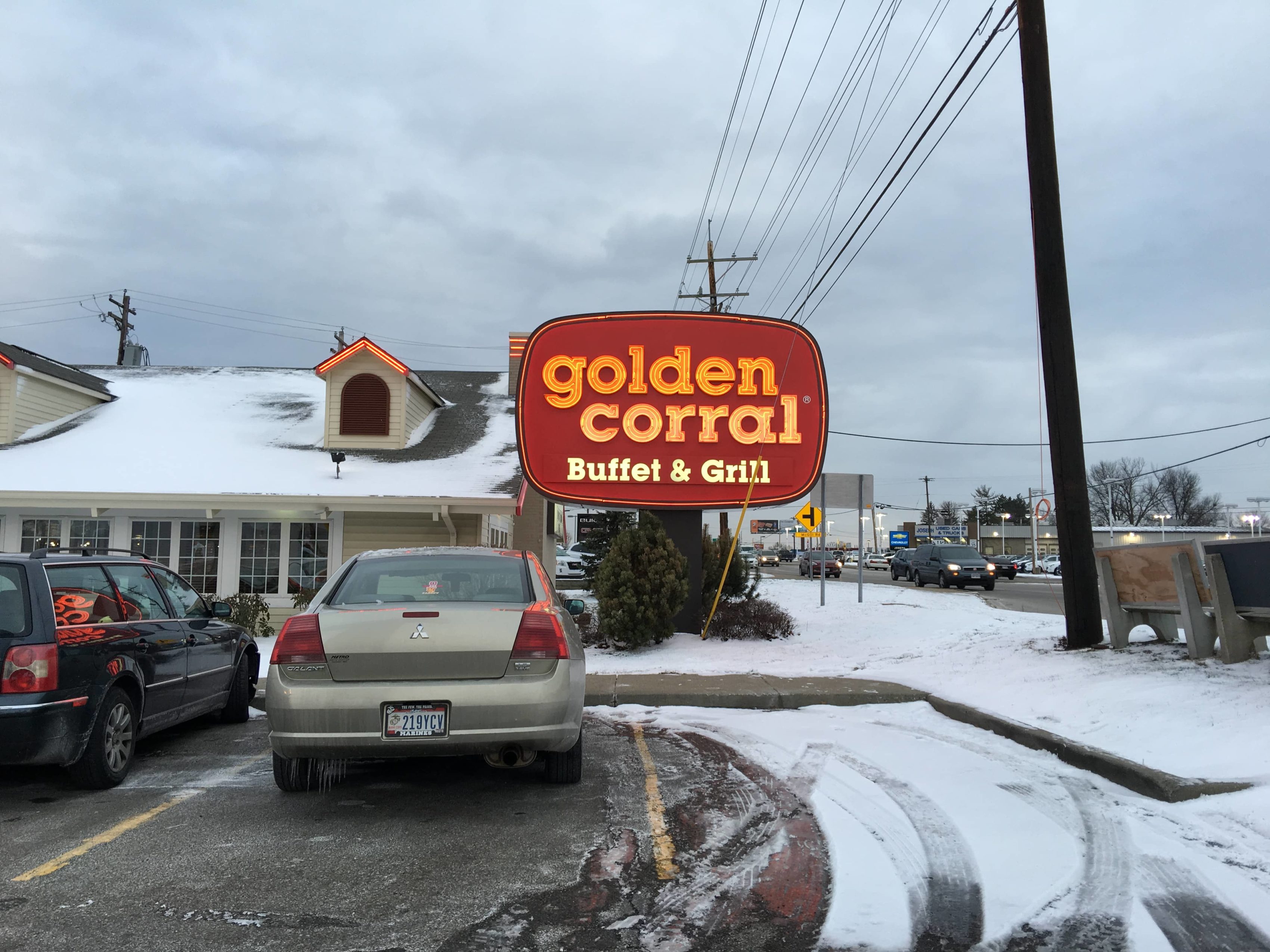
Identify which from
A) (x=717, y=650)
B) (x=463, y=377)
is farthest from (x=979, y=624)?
(x=463, y=377)

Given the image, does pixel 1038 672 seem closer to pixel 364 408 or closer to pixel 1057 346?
pixel 1057 346

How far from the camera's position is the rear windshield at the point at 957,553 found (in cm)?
3547

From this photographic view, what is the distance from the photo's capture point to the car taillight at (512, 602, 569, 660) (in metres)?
5.10

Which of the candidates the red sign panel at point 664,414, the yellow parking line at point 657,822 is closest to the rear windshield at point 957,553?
the red sign panel at point 664,414

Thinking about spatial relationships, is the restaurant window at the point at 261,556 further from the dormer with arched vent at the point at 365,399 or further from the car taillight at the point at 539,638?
the car taillight at the point at 539,638

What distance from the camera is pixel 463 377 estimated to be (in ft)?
81.9

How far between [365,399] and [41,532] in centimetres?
646

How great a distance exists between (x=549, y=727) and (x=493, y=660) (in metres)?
0.49

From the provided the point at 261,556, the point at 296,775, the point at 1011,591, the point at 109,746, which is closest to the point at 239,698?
the point at 109,746

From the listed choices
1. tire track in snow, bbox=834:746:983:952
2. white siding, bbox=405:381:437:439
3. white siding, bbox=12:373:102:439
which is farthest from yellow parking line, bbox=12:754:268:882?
white siding, bbox=12:373:102:439

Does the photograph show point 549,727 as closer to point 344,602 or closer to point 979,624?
point 344,602

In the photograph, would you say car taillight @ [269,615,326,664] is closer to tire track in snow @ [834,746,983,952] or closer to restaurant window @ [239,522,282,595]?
tire track in snow @ [834,746,983,952]

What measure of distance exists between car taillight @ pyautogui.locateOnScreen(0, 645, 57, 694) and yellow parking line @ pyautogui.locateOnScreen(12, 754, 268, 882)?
0.94 metres

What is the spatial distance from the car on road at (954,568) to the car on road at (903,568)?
7.65ft
